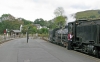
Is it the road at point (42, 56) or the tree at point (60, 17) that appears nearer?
the road at point (42, 56)

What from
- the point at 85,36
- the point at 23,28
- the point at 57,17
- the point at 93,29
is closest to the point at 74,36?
the point at 85,36

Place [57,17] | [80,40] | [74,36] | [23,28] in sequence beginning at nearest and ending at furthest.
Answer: [80,40] < [74,36] < [57,17] < [23,28]

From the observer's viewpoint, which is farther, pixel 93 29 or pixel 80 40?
pixel 80 40

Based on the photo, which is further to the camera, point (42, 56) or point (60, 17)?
point (60, 17)

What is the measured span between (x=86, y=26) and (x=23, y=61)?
31.5 ft

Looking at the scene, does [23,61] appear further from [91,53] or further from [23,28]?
[23,28]

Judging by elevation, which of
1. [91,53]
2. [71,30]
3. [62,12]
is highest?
[62,12]

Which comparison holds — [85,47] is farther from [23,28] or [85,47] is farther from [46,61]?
[23,28]

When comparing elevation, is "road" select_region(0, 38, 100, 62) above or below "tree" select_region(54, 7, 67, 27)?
below

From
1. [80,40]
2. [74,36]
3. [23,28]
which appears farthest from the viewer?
[23,28]

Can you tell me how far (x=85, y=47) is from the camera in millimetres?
22406

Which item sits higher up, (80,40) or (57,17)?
(57,17)

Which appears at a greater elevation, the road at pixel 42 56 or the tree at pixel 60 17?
the tree at pixel 60 17

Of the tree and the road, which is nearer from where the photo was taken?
the road
